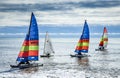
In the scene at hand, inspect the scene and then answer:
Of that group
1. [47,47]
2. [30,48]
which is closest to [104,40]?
[47,47]

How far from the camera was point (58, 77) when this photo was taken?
67.0 metres

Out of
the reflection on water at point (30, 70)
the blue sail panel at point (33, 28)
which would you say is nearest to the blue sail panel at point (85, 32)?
the blue sail panel at point (33, 28)

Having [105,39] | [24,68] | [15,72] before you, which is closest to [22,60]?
[24,68]

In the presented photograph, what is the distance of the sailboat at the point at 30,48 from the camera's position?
80750mm

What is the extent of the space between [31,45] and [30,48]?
2.49ft

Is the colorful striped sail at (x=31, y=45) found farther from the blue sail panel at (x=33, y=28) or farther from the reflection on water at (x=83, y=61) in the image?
the reflection on water at (x=83, y=61)

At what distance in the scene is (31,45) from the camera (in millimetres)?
83375

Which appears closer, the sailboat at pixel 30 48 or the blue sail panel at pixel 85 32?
the sailboat at pixel 30 48

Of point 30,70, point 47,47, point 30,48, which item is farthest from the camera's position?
point 47,47

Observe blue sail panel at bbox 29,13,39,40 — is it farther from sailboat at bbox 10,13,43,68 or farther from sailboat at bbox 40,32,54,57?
sailboat at bbox 40,32,54,57

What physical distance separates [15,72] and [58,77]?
11.2 metres

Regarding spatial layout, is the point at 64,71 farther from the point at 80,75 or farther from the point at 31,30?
the point at 31,30

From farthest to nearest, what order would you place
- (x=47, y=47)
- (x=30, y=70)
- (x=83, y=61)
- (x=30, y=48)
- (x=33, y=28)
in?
(x=47, y=47) → (x=83, y=61) → (x=30, y=48) → (x=33, y=28) → (x=30, y=70)

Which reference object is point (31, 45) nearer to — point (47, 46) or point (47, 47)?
point (47, 47)
